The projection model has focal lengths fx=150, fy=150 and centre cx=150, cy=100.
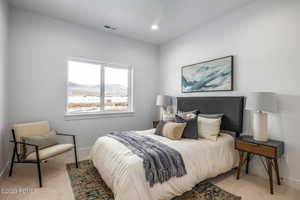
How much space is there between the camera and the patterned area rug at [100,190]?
190 centimetres

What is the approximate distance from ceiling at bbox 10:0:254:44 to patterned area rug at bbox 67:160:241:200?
9.59ft

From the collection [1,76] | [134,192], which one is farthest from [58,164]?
[134,192]

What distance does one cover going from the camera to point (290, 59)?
7.13ft

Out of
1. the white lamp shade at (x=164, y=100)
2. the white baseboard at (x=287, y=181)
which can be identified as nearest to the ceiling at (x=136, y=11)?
the white lamp shade at (x=164, y=100)

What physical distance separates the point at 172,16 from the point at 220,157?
2.74 metres

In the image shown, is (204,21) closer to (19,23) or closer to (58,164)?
(19,23)

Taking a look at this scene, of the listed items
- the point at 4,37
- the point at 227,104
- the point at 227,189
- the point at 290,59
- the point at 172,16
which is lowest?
the point at 227,189

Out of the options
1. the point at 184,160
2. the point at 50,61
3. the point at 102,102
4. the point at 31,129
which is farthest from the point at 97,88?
the point at 184,160

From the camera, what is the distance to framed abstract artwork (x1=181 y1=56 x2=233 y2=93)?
113 inches

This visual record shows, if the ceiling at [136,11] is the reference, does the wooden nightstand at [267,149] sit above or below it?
below

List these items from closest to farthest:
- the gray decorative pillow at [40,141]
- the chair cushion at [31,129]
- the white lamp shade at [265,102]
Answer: the white lamp shade at [265,102] → the gray decorative pillow at [40,141] → the chair cushion at [31,129]

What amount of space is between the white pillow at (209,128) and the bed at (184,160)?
12 centimetres

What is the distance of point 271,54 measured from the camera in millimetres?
2352

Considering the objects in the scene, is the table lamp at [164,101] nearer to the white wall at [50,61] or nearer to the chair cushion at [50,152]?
the white wall at [50,61]
